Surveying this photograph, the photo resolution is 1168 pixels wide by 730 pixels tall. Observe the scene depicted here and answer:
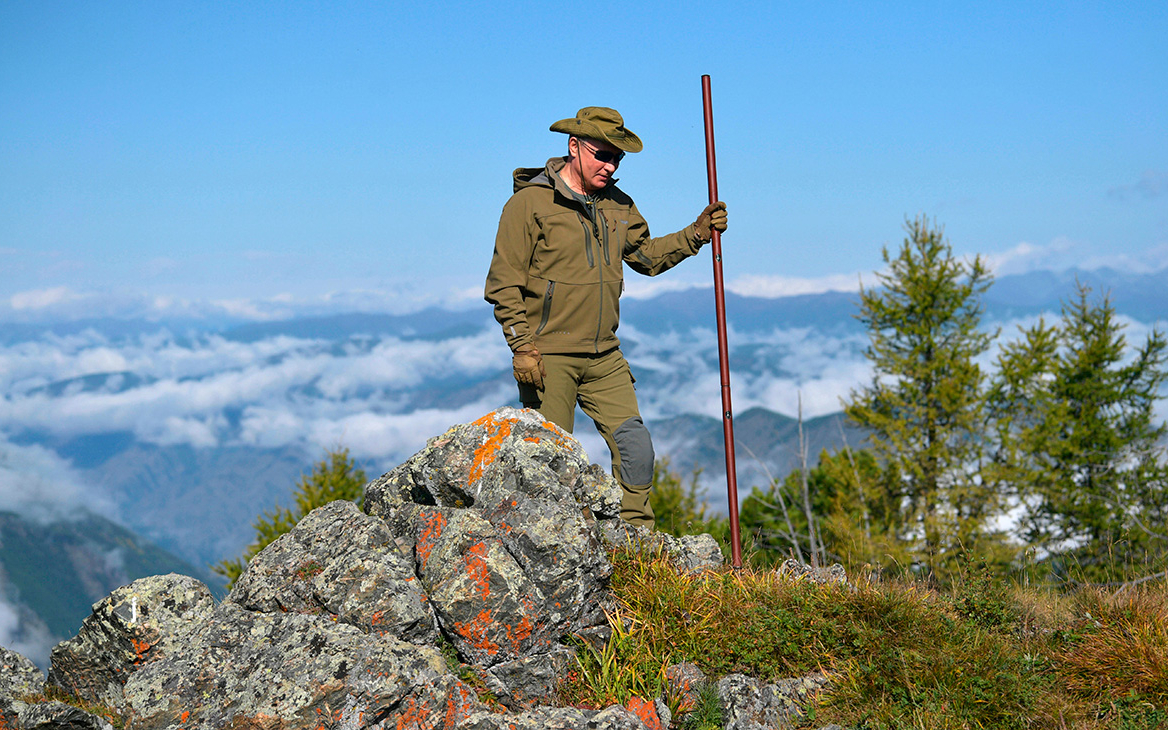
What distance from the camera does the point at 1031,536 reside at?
31266mm

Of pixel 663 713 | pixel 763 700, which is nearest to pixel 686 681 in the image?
pixel 663 713

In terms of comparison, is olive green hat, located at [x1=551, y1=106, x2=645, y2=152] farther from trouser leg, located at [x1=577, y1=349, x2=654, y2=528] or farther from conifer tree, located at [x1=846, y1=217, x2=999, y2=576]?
conifer tree, located at [x1=846, y1=217, x2=999, y2=576]

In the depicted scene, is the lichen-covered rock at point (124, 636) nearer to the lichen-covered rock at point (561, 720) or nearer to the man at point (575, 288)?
the lichen-covered rock at point (561, 720)

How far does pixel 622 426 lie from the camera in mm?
7301

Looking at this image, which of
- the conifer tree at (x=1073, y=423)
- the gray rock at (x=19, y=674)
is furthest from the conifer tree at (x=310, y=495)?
the conifer tree at (x=1073, y=423)

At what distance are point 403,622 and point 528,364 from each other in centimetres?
239

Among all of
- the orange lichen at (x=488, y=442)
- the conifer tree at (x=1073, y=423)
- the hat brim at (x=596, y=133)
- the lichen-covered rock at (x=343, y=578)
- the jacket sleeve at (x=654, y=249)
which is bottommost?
the conifer tree at (x=1073, y=423)

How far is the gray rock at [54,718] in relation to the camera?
4914 millimetres

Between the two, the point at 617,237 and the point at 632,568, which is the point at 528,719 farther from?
the point at 617,237

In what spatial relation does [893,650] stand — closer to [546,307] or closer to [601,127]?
[546,307]

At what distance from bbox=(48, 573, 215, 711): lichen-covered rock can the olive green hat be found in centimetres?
468

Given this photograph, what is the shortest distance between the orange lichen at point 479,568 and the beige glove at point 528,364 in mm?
1778

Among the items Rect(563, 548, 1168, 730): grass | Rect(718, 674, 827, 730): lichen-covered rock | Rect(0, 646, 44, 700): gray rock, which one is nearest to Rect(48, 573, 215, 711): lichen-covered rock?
Rect(0, 646, 44, 700): gray rock

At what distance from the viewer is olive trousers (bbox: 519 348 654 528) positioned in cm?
717
